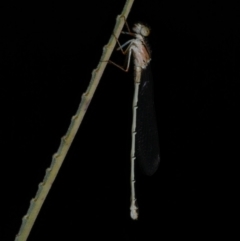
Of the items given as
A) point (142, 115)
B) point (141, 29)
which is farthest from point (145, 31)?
point (142, 115)

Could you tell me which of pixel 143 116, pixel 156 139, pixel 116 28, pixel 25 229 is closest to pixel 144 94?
pixel 143 116

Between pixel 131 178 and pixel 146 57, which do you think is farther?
pixel 131 178

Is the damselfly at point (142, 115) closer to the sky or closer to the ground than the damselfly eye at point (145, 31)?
closer to the ground

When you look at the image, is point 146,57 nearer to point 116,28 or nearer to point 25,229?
point 116,28

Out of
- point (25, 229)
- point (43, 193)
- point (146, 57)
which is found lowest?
point (25, 229)

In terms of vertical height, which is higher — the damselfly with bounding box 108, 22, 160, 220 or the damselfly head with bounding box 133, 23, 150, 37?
the damselfly head with bounding box 133, 23, 150, 37

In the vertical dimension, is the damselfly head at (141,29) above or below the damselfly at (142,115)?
above

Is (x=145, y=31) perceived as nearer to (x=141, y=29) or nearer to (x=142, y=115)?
(x=141, y=29)
